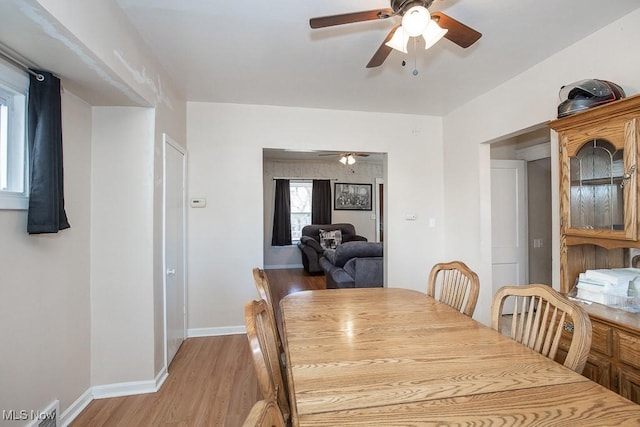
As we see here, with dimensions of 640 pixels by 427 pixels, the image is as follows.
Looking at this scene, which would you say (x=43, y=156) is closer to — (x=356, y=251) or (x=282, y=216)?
(x=356, y=251)

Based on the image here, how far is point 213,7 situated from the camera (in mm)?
1700

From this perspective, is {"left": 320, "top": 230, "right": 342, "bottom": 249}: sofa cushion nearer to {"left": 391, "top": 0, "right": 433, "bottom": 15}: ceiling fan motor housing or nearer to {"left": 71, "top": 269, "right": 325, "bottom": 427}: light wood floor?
{"left": 71, "top": 269, "right": 325, "bottom": 427}: light wood floor

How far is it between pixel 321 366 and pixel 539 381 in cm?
71

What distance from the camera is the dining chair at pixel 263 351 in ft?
2.93

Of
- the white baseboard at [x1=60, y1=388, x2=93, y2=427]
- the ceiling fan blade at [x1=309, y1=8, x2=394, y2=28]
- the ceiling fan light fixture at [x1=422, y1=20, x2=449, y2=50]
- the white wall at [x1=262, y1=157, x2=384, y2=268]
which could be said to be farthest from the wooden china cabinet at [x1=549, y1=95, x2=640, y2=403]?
the white wall at [x1=262, y1=157, x2=384, y2=268]

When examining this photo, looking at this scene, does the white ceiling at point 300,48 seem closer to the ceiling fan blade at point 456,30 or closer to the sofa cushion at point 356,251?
the ceiling fan blade at point 456,30

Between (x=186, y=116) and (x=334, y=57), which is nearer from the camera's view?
(x=334, y=57)

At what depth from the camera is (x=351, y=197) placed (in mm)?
7352

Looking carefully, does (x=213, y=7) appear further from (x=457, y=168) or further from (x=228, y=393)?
(x=457, y=168)

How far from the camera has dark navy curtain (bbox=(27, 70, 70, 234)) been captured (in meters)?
1.50

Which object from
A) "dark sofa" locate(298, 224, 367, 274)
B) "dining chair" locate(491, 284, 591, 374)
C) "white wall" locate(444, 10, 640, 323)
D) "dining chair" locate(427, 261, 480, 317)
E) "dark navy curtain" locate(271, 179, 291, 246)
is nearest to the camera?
"dining chair" locate(491, 284, 591, 374)

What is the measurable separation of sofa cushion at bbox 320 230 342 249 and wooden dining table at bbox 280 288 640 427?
5.00m

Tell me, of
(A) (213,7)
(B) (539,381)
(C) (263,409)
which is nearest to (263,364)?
(C) (263,409)

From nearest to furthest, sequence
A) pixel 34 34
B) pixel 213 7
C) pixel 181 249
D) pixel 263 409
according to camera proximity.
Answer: pixel 263 409, pixel 34 34, pixel 213 7, pixel 181 249
